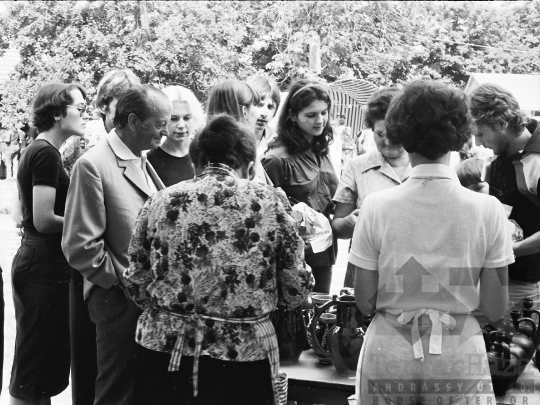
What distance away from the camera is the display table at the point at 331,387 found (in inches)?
84.2

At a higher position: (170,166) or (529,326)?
(170,166)

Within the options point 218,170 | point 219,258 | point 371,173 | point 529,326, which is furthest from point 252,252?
point 371,173

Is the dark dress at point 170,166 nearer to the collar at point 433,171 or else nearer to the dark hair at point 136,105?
the dark hair at point 136,105

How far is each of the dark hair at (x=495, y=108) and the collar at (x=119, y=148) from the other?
138 centimetres

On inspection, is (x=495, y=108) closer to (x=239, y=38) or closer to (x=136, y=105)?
(x=136, y=105)

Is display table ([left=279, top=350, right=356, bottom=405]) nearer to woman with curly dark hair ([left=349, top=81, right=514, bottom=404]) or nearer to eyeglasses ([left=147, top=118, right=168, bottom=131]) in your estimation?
woman with curly dark hair ([left=349, top=81, right=514, bottom=404])

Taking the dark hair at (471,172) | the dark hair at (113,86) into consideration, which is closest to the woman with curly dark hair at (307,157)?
the dark hair at (471,172)

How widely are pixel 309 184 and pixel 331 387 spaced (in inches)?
49.4

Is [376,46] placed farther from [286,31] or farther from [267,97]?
[267,97]

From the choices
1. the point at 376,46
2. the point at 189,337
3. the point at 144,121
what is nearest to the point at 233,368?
the point at 189,337

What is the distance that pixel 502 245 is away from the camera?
1.70m

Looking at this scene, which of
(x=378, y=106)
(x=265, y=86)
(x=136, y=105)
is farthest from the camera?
(x=265, y=86)

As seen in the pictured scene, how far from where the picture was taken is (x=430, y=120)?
168 centimetres

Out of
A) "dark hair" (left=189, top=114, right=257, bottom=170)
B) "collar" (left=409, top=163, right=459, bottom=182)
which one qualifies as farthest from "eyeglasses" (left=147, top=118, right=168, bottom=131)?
"collar" (left=409, top=163, right=459, bottom=182)
